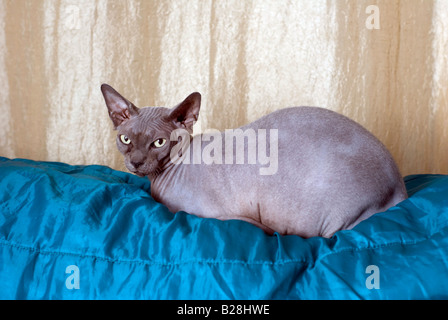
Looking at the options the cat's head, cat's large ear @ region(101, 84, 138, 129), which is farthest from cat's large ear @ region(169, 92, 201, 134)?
cat's large ear @ region(101, 84, 138, 129)

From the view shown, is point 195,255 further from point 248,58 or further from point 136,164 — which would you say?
point 248,58

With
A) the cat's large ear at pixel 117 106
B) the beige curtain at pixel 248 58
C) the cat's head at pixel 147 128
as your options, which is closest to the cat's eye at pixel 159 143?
the cat's head at pixel 147 128

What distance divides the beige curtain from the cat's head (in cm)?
63

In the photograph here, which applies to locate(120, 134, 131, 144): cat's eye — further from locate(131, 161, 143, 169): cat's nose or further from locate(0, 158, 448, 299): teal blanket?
locate(0, 158, 448, 299): teal blanket

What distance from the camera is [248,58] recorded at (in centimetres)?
177

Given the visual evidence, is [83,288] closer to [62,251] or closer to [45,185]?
[62,251]

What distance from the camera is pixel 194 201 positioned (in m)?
1.11

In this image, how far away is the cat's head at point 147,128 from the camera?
1.10m

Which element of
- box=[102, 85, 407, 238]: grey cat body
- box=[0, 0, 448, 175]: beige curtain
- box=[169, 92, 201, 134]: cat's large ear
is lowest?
box=[102, 85, 407, 238]: grey cat body

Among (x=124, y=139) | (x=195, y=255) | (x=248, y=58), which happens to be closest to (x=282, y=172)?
(x=195, y=255)

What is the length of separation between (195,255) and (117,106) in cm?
54

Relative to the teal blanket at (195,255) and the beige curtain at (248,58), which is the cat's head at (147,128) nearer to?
the teal blanket at (195,255)

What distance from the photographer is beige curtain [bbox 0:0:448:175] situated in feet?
5.73
